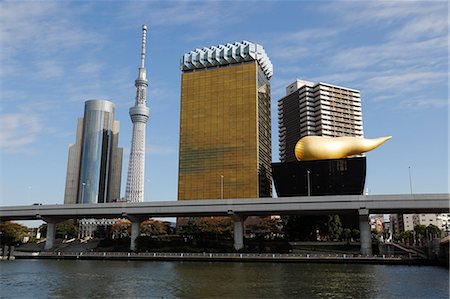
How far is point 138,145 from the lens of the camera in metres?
189

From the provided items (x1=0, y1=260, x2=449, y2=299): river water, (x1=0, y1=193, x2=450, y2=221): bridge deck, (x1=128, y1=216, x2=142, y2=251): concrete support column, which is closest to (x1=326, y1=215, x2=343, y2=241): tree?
(x1=0, y1=193, x2=450, y2=221): bridge deck

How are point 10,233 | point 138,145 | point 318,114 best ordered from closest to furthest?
point 10,233, point 318,114, point 138,145

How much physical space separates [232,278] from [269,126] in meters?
103

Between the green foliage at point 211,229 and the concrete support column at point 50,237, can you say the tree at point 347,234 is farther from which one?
the concrete support column at point 50,237

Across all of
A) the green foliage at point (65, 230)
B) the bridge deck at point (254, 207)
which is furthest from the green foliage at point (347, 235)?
the green foliage at point (65, 230)

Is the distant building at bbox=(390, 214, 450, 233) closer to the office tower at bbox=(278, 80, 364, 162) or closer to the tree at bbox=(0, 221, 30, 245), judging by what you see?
the office tower at bbox=(278, 80, 364, 162)

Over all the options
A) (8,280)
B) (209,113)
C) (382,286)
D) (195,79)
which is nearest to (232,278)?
(382,286)

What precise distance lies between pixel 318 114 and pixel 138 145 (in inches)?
3074

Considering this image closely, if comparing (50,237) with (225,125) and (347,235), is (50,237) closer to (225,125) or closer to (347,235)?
(347,235)

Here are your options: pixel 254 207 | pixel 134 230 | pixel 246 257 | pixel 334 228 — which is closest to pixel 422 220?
pixel 334 228

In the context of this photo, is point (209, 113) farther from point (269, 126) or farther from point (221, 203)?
point (221, 203)

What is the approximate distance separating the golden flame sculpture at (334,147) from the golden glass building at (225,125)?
114ft

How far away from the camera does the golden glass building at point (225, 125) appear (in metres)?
120

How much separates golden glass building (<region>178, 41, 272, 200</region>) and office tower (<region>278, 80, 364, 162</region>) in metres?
27.9
